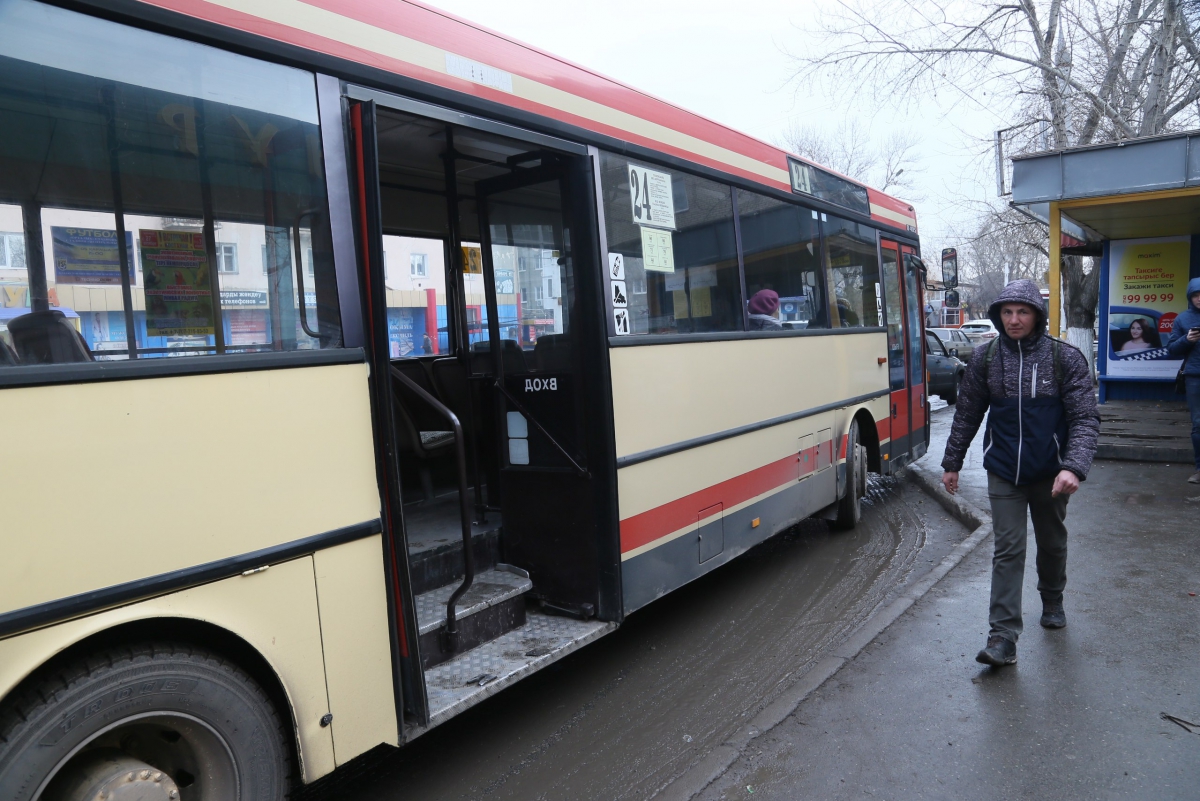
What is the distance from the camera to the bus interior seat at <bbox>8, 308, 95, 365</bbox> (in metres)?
2.08

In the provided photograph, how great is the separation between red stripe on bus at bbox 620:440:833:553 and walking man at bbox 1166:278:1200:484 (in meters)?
3.80

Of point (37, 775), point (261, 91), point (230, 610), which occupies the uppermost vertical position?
point (261, 91)

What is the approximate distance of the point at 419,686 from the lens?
9.87ft

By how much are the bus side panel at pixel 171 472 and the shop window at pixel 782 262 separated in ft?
11.1

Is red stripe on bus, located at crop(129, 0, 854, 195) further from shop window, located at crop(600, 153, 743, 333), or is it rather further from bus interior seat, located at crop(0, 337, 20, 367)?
bus interior seat, located at crop(0, 337, 20, 367)

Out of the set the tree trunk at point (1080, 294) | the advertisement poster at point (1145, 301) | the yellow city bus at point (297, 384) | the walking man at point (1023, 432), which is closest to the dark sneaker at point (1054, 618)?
the walking man at point (1023, 432)

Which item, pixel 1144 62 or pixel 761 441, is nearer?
pixel 761 441

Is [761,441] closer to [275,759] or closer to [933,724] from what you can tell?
[933,724]

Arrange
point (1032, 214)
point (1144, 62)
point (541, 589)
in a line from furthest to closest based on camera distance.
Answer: point (1144, 62), point (1032, 214), point (541, 589)

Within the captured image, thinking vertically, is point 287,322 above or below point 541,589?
above

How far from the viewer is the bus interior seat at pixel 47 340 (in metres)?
2.08

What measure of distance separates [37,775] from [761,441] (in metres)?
4.41

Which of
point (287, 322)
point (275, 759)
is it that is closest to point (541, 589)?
point (275, 759)

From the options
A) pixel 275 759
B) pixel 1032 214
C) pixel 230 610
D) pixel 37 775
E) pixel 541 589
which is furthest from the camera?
pixel 1032 214
